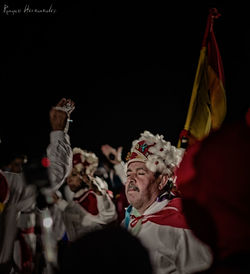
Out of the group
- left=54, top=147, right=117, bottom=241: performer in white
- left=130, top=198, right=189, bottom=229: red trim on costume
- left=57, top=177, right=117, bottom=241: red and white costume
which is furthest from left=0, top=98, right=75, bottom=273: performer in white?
left=57, top=177, right=117, bottom=241: red and white costume

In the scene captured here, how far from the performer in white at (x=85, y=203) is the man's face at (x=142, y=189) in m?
1.65

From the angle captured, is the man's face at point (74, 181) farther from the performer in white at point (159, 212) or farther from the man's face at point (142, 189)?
the man's face at point (142, 189)

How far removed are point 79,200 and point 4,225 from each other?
9.44 feet

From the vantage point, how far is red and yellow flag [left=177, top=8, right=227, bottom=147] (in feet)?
18.7

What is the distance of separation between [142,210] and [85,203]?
2.61 m

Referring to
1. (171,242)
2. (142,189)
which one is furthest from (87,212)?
(171,242)

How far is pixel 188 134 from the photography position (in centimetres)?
543

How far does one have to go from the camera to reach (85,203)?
5.90m

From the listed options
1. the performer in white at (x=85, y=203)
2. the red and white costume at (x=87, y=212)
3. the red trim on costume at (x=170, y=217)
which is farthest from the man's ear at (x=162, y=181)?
the red and white costume at (x=87, y=212)

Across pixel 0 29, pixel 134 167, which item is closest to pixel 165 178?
pixel 134 167

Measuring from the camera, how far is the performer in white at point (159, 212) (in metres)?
2.72

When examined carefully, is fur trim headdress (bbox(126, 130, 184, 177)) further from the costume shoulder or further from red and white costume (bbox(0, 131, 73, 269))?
red and white costume (bbox(0, 131, 73, 269))

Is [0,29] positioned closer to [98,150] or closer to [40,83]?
[40,83]

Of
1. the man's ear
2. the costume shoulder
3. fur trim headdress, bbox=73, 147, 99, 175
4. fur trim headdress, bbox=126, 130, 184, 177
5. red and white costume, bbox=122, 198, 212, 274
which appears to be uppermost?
fur trim headdress, bbox=126, 130, 184, 177
